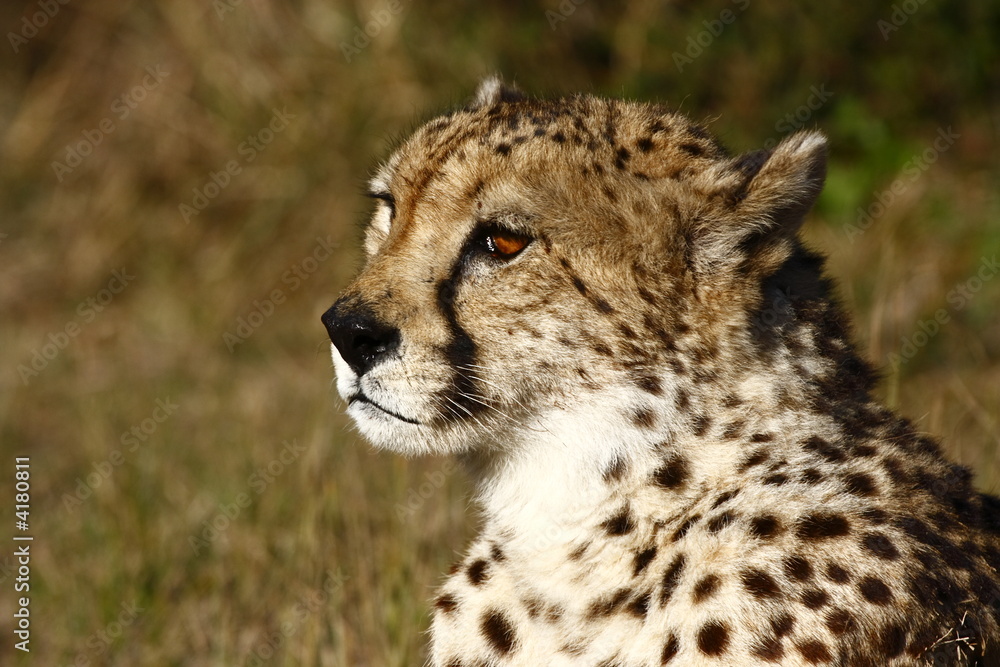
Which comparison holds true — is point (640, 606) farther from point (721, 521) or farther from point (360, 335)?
point (360, 335)

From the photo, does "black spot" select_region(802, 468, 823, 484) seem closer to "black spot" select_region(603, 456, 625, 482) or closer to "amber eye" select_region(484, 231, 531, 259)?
"black spot" select_region(603, 456, 625, 482)

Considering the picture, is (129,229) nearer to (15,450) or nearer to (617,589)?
(15,450)

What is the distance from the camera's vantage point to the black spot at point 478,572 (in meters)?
2.54

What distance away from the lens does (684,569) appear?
227 cm

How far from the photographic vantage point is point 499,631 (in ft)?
7.97

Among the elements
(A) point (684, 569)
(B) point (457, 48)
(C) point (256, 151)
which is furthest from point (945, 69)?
(A) point (684, 569)

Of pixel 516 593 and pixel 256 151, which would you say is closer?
pixel 516 593

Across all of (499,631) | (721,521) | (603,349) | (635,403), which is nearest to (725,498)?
(721,521)

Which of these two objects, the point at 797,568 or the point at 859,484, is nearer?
the point at 797,568

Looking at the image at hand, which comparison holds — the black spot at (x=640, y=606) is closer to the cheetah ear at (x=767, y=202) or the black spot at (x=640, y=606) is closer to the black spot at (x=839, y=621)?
the black spot at (x=839, y=621)

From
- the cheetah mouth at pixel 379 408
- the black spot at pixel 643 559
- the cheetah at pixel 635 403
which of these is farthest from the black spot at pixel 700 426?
the cheetah mouth at pixel 379 408

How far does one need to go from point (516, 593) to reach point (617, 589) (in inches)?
8.8

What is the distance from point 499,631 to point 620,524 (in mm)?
319

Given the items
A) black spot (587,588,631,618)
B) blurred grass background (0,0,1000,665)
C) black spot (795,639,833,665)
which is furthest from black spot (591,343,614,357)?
blurred grass background (0,0,1000,665)
